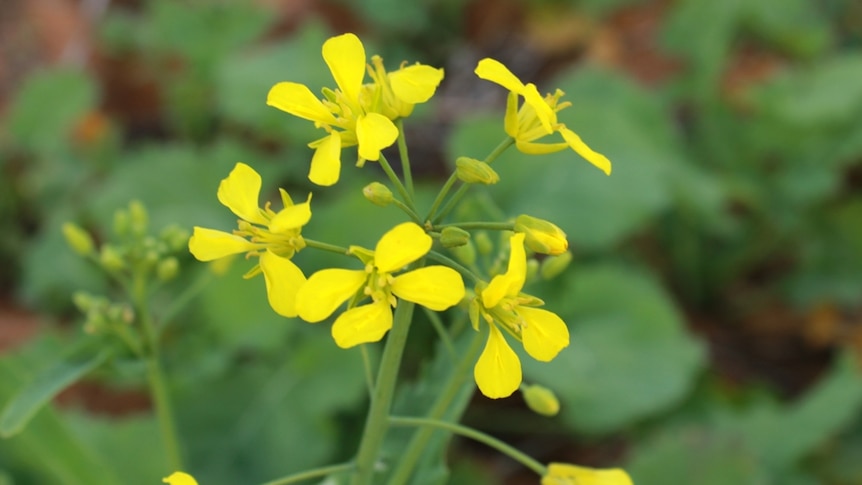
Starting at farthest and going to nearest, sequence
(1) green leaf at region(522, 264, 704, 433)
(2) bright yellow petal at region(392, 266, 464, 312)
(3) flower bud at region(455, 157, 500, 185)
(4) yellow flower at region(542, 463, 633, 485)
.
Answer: (1) green leaf at region(522, 264, 704, 433)
(4) yellow flower at region(542, 463, 633, 485)
(3) flower bud at region(455, 157, 500, 185)
(2) bright yellow petal at region(392, 266, 464, 312)

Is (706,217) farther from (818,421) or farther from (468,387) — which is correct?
(468,387)

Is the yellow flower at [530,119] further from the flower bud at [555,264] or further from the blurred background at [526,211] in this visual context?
the blurred background at [526,211]

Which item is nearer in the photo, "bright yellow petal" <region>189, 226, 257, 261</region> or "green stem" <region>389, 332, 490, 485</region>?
"bright yellow petal" <region>189, 226, 257, 261</region>

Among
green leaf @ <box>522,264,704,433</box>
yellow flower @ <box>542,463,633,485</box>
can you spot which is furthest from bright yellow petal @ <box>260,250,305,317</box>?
green leaf @ <box>522,264,704,433</box>

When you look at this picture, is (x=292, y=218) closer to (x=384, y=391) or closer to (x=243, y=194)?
(x=243, y=194)

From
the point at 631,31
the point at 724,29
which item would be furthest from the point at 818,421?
the point at 631,31

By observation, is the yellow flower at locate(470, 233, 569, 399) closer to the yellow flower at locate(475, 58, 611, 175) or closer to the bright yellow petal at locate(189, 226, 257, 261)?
→ the yellow flower at locate(475, 58, 611, 175)
